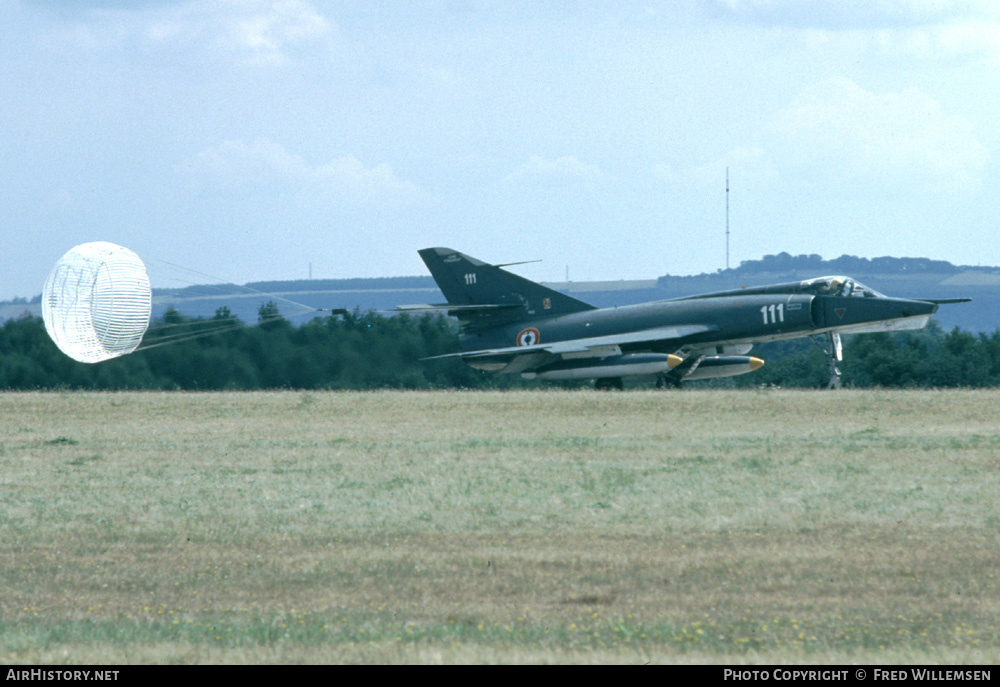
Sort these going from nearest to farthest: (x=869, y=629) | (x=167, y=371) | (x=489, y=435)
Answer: (x=869, y=629), (x=489, y=435), (x=167, y=371)

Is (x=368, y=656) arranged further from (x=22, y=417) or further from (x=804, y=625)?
(x=22, y=417)

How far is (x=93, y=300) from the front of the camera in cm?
2611

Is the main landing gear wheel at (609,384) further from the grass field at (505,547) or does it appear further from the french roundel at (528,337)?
the grass field at (505,547)

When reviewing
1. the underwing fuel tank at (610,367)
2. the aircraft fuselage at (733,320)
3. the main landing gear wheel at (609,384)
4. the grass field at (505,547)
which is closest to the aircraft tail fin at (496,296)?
the aircraft fuselage at (733,320)

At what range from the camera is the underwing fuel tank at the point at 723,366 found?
3556 cm

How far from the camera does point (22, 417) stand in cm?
2628

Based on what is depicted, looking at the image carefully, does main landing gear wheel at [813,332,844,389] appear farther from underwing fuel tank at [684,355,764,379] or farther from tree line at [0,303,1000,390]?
tree line at [0,303,1000,390]

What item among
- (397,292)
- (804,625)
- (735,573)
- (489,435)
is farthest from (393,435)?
(397,292)

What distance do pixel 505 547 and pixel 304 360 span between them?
87.3 ft

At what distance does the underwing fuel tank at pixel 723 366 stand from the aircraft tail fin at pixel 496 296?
449 cm

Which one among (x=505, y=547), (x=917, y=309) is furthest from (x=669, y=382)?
(x=505, y=547)

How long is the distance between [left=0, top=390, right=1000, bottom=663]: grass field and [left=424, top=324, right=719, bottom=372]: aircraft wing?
13.7 m

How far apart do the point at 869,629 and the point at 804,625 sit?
413 millimetres

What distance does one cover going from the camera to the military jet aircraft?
109 ft
